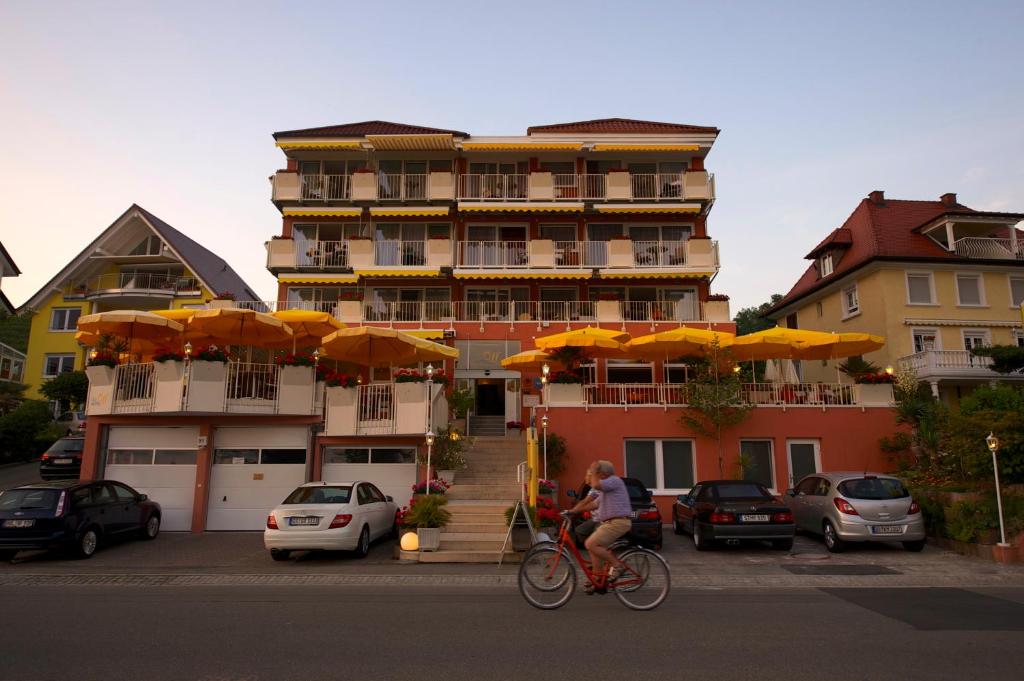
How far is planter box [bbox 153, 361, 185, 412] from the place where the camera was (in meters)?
16.4

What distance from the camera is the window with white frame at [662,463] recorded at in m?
18.5

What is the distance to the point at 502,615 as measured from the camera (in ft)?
26.1

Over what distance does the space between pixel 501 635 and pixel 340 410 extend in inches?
457

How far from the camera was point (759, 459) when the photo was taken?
61.8ft

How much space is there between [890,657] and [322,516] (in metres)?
9.68

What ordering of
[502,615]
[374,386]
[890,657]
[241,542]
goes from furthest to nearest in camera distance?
[374,386]
[241,542]
[502,615]
[890,657]

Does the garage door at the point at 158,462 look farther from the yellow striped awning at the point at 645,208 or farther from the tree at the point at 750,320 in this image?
the tree at the point at 750,320

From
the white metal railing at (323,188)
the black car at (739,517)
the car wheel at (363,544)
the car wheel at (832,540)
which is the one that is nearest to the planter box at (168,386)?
the car wheel at (363,544)

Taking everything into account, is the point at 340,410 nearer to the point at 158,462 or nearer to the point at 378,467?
the point at 378,467

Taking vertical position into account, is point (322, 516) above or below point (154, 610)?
above

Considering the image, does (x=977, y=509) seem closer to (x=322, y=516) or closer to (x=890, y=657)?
(x=890, y=657)

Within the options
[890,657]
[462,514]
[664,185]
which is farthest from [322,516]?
[664,185]

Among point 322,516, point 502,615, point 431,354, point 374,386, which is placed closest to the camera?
point 502,615

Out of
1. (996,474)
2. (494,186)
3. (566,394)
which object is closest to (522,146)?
(494,186)
